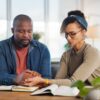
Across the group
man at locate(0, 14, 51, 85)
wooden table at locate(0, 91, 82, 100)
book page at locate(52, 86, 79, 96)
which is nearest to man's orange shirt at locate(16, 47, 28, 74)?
man at locate(0, 14, 51, 85)

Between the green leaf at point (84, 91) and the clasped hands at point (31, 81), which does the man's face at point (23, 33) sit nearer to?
the clasped hands at point (31, 81)

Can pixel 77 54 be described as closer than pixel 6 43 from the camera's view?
Yes

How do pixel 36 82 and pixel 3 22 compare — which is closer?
pixel 36 82

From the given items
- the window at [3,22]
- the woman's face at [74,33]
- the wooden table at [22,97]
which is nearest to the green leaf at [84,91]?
the wooden table at [22,97]

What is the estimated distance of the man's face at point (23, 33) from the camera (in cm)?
271

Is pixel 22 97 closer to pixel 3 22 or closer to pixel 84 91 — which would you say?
pixel 84 91

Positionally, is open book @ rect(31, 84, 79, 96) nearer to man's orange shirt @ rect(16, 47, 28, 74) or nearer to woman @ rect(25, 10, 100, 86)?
woman @ rect(25, 10, 100, 86)

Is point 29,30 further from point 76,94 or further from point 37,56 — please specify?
point 76,94

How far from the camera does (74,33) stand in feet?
7.62

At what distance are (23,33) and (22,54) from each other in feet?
0.63

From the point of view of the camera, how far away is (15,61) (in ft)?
8.79

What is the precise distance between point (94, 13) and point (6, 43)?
182 inches

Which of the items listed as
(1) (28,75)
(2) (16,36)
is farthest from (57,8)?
(1) (28,75)

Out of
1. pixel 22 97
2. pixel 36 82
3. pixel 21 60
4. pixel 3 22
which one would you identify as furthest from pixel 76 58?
pixel 3 22
